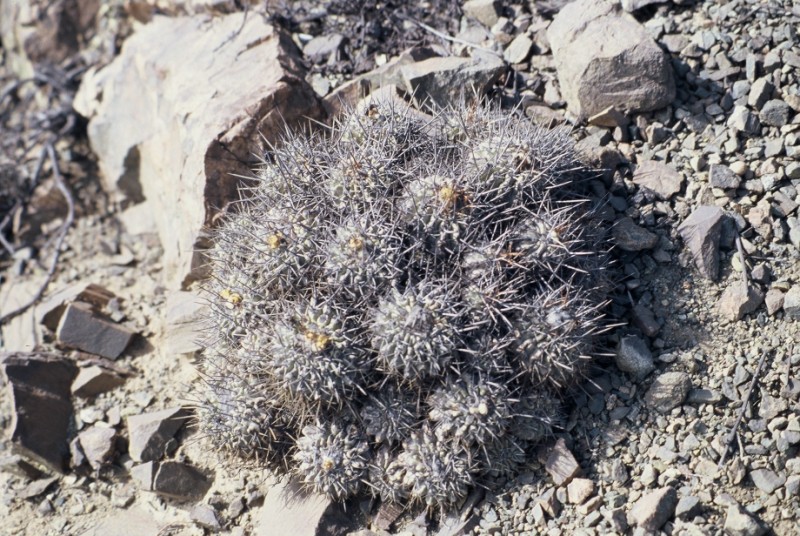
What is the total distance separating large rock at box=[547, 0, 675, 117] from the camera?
4867 millimetres

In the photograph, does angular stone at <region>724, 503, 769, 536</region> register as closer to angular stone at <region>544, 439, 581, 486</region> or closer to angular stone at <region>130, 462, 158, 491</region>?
angular stone at <region>544, 439, 581, 486</region>

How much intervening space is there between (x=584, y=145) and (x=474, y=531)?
2474 millimetres

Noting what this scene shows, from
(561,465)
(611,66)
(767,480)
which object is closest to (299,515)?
(561,465)

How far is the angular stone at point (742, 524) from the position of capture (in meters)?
3.61

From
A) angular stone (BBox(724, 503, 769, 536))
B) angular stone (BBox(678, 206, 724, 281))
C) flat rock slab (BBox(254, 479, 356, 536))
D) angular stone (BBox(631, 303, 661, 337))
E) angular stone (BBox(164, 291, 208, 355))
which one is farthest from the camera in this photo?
angular stone (BBox(164, 291, 208, 355))

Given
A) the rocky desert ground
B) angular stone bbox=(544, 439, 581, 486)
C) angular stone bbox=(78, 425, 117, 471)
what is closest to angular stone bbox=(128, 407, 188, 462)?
the rocky desert ground

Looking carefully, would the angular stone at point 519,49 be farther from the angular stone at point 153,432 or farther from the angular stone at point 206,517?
the angular stone at point 206,517

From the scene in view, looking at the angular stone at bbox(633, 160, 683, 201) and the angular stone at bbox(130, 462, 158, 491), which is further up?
the angular stone at bbox(633, 160, 683, 201)

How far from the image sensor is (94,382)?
530cm

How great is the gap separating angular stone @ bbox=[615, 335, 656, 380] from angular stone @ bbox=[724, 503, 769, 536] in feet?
2.73

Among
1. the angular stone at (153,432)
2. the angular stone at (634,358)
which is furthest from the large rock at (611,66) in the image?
the angular stone at (153,432)

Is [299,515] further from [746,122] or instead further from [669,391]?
[746,122]

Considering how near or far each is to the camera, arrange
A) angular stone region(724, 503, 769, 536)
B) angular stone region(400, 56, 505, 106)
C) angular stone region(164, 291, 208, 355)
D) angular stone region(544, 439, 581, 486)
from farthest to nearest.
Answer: angular stone region(164, 291, 208, 355), angular stone region(400, 56, 505, 106), angular stone region(544, 439, 581, 486), angular stone region(724, 503, 769, 536)

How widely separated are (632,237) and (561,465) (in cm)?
144
